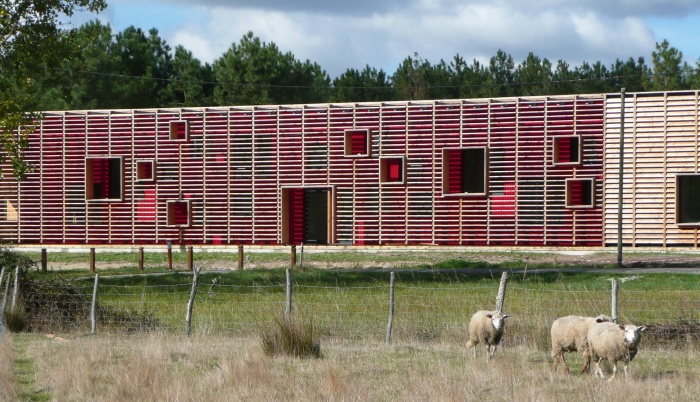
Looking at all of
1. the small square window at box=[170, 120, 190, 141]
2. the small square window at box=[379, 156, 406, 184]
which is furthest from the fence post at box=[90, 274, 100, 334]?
the small square window at box=[170, 120, 190, 141]

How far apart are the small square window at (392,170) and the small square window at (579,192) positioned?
721 centimetres

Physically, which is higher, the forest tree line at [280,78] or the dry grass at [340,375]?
the forest tree line at [280,78]

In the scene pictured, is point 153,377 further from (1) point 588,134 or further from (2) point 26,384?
(1) point 588,134

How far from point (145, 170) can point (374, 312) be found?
105 ft

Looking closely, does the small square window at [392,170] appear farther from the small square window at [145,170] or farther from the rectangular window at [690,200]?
the rectangular window at [690,200]

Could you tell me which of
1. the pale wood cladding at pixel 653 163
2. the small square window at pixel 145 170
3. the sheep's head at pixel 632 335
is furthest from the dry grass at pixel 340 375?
the small square window at pixel 145 170

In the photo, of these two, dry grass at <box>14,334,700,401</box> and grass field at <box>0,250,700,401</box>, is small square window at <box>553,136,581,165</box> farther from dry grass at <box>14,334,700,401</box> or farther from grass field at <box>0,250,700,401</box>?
dry grass at <box>14,334,700,401</box>

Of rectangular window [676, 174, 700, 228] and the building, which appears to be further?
rectangular window [676, 174, 700, 228]

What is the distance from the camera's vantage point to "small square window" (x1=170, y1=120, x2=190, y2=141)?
52.0 meters

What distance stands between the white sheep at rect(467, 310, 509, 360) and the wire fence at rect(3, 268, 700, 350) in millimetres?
1710

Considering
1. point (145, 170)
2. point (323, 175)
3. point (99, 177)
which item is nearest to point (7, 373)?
point (323, 175)

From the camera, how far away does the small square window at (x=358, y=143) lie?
4931 centimetres

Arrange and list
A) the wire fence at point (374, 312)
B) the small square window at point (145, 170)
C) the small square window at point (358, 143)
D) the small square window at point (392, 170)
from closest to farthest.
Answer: the wire fence at point (374, 312) → the small square window at point (392, 170) → the small square window at point (358, 143) → the small square window at point (145, 170)

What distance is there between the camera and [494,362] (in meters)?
15.1
